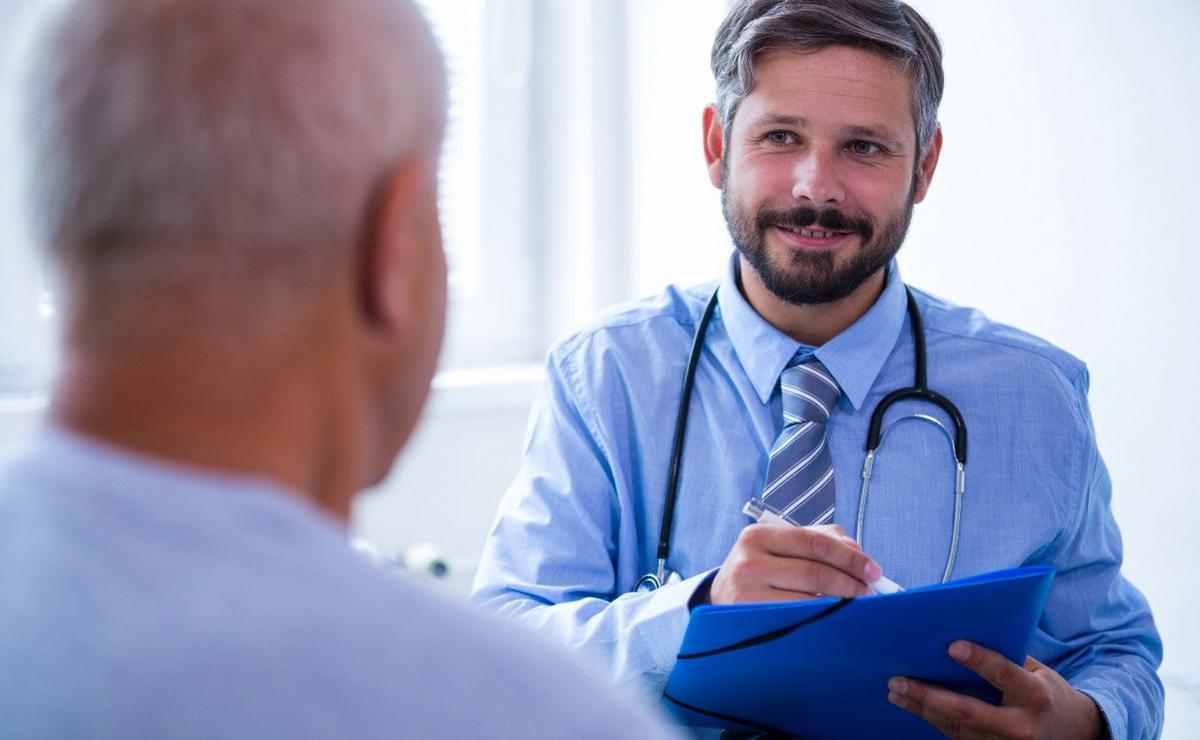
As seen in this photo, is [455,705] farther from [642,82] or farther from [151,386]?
[642,82]

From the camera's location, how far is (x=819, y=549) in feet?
3.76

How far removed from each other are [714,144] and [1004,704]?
0.88 meters

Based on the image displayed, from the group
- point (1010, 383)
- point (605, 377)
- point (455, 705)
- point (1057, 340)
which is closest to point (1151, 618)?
point (1010, 383)

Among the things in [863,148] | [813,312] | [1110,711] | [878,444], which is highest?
[863,148]

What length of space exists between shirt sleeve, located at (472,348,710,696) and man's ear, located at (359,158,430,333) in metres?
0.78

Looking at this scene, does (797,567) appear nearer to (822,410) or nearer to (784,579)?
(784,579)

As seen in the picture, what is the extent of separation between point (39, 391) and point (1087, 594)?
202 centimetres

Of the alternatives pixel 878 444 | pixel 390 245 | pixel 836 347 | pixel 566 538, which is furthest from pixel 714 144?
pixel 390 245

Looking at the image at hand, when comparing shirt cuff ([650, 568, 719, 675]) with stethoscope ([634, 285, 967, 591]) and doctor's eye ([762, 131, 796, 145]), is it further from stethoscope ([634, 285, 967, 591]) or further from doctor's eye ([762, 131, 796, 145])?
doctor's eye ([762, 131, 796, 145])

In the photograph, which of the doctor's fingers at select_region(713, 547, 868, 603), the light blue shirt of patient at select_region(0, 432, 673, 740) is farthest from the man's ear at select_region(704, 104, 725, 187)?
the light blue shirt of patient at select_region(0, 432, 673, 740)

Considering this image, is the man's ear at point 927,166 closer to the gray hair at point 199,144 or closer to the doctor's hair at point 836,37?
the doctor's hair at point 836,37

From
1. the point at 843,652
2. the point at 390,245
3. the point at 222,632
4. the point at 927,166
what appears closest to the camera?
the point at 222,632

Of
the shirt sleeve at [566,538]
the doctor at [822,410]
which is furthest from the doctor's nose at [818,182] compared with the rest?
the shirt sleeve at [566,538]

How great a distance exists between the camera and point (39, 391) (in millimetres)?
2396
